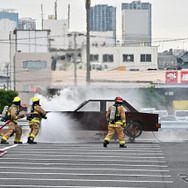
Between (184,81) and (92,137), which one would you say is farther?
(184,81)

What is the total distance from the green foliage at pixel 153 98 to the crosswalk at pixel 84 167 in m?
51.5

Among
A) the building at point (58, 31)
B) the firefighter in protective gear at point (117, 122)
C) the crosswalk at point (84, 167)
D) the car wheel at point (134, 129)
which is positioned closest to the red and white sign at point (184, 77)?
the building at point (58, 31)

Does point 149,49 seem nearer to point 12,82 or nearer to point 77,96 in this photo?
point 12,82

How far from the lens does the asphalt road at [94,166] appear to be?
35.3 ft

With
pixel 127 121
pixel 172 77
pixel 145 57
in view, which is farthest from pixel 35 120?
pixel 145 57

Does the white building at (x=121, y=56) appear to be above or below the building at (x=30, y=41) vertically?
below

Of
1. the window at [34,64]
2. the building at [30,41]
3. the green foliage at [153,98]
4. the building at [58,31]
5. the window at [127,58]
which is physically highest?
the building at [58,31]

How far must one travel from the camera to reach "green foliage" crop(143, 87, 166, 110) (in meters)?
68.6

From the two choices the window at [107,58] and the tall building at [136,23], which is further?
the tall building at [136,23]

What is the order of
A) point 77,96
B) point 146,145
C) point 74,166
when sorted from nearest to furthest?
1. point 74,166
2. point 146,145
3. point 77,96

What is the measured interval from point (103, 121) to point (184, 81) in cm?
5944

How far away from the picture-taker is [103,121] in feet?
64.5

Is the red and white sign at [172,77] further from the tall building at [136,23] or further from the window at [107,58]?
the tall building at [136,23]

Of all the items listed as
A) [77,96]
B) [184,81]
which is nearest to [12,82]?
[184,81]
